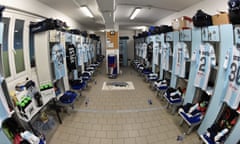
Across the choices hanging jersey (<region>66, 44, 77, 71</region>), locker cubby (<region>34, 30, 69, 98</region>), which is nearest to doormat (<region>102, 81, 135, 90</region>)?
hanging jersey (<region>66, 44, 77, 71</region>)

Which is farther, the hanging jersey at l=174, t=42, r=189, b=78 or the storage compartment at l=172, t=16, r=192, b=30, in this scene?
the storage compartment at l=172, t=16, r=192, b=30

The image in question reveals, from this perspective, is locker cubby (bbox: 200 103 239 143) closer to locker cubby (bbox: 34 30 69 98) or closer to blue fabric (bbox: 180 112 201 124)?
blue fabric (bbox: 180 112 201 124)

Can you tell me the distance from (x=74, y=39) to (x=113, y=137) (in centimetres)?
376

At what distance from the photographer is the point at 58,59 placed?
3.67 metres

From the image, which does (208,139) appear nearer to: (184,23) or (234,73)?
(234,73)

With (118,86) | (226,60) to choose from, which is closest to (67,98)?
(118,86)

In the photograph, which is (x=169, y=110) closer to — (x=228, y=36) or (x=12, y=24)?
(x=228, y=36)

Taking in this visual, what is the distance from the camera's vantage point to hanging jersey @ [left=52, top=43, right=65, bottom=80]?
11.6 feet

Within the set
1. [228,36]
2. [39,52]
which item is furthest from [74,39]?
[228,36]

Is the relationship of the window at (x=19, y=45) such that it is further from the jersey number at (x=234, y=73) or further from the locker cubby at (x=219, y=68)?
the jersey number at (x=234, y=73)

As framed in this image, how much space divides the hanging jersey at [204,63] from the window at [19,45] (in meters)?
3.63

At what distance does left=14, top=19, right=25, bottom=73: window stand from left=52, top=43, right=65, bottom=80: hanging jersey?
66 centimetres

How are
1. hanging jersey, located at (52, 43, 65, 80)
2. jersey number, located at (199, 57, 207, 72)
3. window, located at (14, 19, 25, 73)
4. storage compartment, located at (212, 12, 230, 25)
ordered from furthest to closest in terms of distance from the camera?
hanging jersey, located at (52, 43, 65, 80)
window, located at (14, 19, 25, 73)
jersey number, located at (199, 57, 207, 72)
storage compartment, located at (212, 12, 230, 25)

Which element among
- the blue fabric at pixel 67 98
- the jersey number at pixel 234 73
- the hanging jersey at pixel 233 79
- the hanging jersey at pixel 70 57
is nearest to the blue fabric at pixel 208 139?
the hanging jersey at pixel 233 79
